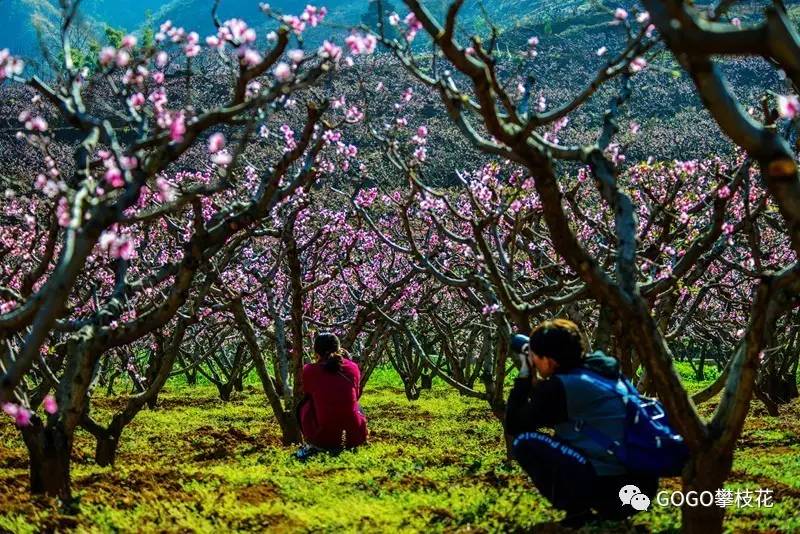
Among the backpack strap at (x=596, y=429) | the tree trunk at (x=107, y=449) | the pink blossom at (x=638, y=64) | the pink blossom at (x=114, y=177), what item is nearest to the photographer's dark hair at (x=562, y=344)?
the backpack strap at (x=596, y=429)

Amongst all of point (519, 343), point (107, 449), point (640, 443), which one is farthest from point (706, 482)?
point (107, 449)

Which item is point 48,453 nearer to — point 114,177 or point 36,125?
point 36,125

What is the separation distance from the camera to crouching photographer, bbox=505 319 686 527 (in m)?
5.59

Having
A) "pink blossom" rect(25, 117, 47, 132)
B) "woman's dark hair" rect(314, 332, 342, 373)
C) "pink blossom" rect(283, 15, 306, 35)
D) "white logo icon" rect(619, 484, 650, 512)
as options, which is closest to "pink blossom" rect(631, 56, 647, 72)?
"pink blossom" rect(283, 15, 306, 35)

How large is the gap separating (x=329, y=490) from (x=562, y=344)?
3.34 meters

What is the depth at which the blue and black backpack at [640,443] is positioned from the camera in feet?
18.3

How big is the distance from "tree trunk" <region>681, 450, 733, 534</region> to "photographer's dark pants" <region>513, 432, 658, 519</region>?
1.40 feet

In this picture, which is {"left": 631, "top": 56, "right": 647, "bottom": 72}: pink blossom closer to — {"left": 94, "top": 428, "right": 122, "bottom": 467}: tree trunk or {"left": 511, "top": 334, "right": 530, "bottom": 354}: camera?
{"left": 511, "top": 334, "right": 530, "bottom": 354}: camera

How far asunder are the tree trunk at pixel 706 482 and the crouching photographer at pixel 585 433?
0.22 m

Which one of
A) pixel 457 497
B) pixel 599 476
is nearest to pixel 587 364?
pixel 599 476

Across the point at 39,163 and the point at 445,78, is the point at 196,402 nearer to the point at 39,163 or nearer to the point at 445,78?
the point at 445,78

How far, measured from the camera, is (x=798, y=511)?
22.1ft

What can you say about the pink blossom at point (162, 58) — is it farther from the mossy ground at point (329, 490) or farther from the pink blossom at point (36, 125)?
the mossy ground at point (329, 490)

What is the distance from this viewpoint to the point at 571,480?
5703 millimetres
